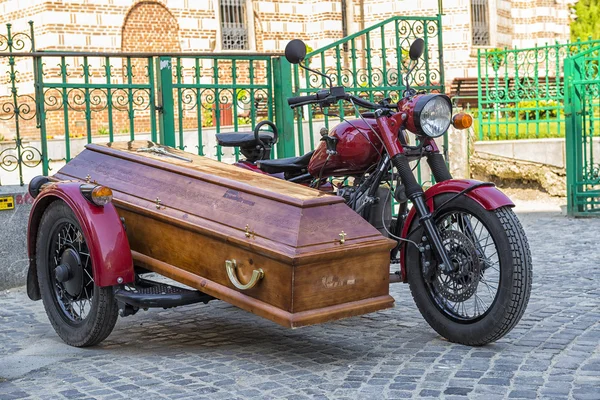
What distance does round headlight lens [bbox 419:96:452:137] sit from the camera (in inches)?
196

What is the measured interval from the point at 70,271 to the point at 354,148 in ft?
5.88

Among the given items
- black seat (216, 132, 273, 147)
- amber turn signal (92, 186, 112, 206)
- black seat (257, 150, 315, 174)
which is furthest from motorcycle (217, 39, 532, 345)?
amber turn signal (92, 186, 112, 206)

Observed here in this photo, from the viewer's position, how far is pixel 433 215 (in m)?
5.01

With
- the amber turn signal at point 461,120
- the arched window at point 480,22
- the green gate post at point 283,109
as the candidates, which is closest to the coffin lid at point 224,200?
the amber turn signal at point 461,120

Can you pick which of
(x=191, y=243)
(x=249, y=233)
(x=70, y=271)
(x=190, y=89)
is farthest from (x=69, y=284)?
(x=190, y=89)

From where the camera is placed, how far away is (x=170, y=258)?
516 centimetres

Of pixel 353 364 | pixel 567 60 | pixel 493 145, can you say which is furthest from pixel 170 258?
pixel 493 145

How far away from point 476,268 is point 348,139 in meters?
1.07

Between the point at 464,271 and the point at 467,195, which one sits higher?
the point at 467,195

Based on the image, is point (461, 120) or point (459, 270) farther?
point (461, 120)

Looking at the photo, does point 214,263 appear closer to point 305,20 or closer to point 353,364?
point 353,364

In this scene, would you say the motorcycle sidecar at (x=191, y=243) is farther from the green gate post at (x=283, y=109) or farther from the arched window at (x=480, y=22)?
the arched window at (x=480, y=22)

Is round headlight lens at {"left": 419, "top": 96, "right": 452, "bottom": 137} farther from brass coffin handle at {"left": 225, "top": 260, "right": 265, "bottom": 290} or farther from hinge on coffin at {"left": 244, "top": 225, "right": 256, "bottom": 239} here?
brass coffin handle at {"left": 225, "top": 260, "right": 265, "bottom": 290}

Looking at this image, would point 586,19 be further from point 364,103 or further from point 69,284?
point 69,284
